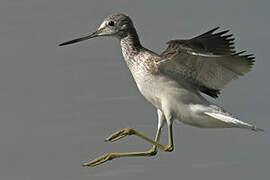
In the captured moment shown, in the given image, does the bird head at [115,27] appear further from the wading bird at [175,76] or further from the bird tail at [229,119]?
the bird tail at [229,119]

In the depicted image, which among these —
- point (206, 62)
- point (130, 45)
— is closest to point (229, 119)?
point (206, 62)

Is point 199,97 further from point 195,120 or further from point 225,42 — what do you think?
point 225,42

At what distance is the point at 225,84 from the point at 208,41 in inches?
38.8

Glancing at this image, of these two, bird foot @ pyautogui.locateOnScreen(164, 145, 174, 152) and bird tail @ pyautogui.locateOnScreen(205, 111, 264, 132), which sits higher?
bird tail @ pyautogui.locateOnScreen(205, 111, 264, 132)

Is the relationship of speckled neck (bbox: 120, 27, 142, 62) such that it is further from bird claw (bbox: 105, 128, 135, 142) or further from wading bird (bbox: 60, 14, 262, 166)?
bird claw (bbox: 105, 128, 135, 142)

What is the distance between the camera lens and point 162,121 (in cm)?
1608

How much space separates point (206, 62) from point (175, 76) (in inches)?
23.7

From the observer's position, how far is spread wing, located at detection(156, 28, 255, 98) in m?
15.4

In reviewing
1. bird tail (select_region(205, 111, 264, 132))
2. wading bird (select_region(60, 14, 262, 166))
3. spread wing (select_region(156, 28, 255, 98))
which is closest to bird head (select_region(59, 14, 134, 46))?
wading bird (select_region(60, 14, 262, 166))

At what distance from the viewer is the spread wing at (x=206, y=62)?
15.4 m

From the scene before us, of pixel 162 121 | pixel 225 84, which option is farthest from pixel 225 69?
pixel 162 121

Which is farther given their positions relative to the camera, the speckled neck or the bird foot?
the bird foot

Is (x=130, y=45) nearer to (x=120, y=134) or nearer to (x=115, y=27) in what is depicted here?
(x=115, y=27)

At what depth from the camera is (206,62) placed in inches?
625
